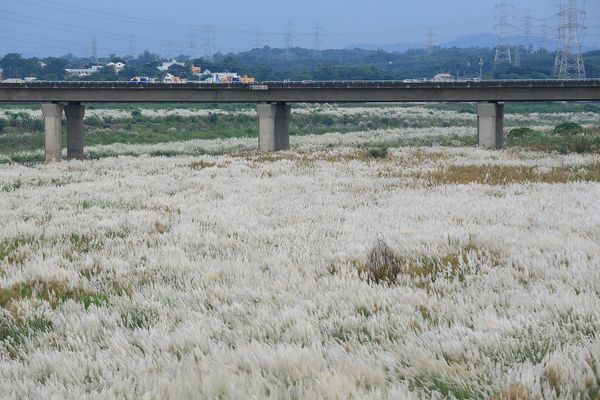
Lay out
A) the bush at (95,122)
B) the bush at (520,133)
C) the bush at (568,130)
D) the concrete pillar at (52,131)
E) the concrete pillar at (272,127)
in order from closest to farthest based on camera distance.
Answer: the concrete pillar at (272,127) → the concrete pillar at (52,131) → the bush at (568,130) → the bush at (520,133) → the bush at (95,122)

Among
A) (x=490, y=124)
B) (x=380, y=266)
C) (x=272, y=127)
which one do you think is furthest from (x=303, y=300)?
(x=272, y=127)

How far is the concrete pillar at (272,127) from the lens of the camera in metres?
53.2

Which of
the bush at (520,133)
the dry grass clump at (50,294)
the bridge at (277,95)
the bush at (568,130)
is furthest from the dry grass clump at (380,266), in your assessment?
the bush at (520,133)

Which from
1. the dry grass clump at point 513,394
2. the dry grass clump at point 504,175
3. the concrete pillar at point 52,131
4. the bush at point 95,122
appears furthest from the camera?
the bush at point 95,122

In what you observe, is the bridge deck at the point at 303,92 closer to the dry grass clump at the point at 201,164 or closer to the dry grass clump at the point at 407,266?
the dry grass clump at the point at 201,164

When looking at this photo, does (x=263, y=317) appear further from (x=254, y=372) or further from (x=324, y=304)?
(x=254, y=372)

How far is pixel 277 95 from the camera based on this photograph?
177 feet

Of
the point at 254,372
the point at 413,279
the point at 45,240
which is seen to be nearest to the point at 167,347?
the point at 254,372

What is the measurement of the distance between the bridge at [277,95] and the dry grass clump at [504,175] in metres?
23.4

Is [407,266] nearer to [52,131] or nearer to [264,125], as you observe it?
[264,125]

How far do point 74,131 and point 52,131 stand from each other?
1.73m

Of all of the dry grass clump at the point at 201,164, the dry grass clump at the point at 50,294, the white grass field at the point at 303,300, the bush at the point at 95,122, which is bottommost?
the dry grass clump at the point at 50,294

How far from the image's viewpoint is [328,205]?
17250mm

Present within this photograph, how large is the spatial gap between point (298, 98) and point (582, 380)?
50.6 m
